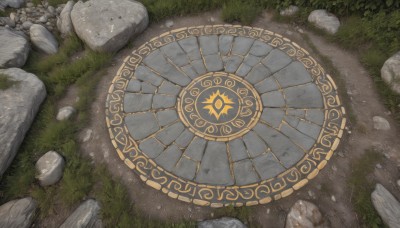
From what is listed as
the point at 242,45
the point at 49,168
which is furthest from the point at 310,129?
the point at 49,168

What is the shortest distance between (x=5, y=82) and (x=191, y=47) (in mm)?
2617

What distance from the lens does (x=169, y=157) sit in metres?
4.00

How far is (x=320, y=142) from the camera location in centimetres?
406

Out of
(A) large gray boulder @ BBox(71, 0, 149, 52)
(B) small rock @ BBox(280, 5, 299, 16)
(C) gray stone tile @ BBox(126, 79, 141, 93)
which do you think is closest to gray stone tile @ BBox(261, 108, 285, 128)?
(C) gray stone tile @ BBox(126, 79, 141, 93)

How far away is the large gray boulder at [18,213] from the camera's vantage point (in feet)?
11.6

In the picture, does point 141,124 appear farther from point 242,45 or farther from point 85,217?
point 242,45

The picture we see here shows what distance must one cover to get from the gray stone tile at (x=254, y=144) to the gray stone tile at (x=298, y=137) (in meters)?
0.34

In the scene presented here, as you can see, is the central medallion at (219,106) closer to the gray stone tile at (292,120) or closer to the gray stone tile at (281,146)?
the gray stone tile at (281,146)

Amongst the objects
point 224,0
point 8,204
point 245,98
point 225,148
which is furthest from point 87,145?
point 224,0

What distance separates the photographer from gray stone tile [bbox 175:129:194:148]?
4094 mm

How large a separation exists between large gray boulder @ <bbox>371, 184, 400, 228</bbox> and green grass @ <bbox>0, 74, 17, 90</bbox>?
4616 mm

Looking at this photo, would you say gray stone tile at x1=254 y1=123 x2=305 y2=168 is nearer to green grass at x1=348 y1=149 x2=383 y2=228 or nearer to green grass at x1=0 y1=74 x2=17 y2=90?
green grass at x1=348 y1=149 x2=383 y2=228

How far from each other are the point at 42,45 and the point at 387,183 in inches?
206

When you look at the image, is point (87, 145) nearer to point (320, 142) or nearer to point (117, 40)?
point (117, 40)
